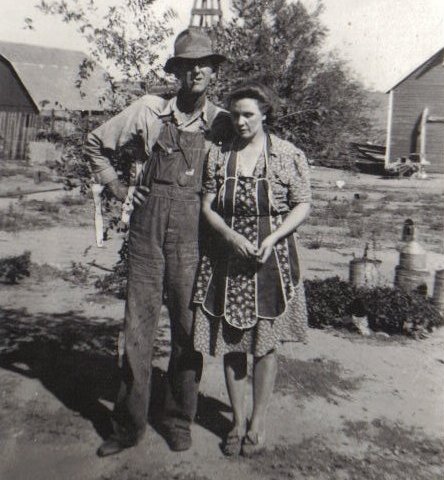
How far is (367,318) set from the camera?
20.2ft

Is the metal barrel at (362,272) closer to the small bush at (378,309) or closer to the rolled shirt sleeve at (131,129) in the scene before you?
the small bush at (378,309)

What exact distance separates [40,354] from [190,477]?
2201mm

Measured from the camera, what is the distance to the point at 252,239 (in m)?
3.08

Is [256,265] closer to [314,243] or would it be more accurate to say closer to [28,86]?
[314,243]

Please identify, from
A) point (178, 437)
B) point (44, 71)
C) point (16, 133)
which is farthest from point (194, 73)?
point (44, 71)

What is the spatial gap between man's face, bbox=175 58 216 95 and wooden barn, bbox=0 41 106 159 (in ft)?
72.2

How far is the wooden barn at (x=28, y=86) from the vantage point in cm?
2489

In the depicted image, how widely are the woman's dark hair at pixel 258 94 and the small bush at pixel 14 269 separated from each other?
16.5ft

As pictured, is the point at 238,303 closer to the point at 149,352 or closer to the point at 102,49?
the point at 149,352

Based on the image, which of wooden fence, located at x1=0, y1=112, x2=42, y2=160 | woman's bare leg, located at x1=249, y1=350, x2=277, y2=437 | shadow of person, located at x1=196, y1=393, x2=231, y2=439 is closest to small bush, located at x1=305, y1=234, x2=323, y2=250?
shadow of person, located at x1=196, y1=393, x2=231, y2=439

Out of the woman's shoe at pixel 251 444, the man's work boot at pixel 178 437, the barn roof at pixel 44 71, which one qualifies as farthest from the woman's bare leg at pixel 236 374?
the barn roof at pixel 44 71

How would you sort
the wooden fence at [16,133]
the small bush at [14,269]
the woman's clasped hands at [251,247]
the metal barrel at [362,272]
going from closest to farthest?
the woman's clasped hands at [251,247] < the metal barrel at [362,272] < the small bush at [14,269] < the wooden fence at [16,133]

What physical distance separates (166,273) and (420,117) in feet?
82.5

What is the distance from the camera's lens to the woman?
3064 mm
